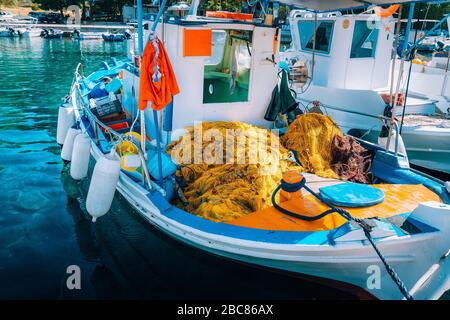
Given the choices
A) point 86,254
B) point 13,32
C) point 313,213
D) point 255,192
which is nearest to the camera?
point 313,213

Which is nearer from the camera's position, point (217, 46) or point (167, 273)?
point (167, 273)

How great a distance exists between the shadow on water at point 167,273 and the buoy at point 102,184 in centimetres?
81

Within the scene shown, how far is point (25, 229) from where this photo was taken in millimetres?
6801

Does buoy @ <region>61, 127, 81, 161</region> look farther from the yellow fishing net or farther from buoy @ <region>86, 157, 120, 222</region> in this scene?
the yellow fishing net

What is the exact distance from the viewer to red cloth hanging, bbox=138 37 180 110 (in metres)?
5.06

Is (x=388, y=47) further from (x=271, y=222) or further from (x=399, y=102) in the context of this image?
(x=271, y=222)

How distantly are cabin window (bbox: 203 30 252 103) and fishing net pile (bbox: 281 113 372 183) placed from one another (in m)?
1.20

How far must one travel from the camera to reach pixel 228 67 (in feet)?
23.1

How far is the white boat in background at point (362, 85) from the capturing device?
9672 millimetres

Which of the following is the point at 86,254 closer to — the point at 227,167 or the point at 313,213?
the point at 227,167

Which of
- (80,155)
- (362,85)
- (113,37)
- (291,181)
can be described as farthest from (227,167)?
(113,37)

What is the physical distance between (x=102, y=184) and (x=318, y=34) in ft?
27.1

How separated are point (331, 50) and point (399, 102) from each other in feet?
7.62

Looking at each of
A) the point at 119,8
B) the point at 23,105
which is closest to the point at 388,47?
the point at 23,105
